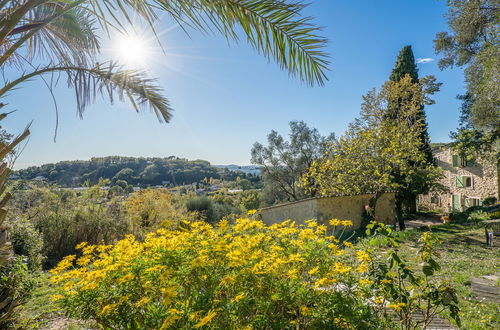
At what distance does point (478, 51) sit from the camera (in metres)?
12.5

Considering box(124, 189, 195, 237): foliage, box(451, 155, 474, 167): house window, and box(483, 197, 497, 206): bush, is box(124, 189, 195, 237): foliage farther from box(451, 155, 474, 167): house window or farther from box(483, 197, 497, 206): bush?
box(451, 155, 474, 167): house window

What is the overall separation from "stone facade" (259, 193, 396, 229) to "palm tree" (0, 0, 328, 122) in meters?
7.55

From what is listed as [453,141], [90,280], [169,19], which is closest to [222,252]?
[90,280]

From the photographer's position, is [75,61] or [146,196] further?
[146,196]

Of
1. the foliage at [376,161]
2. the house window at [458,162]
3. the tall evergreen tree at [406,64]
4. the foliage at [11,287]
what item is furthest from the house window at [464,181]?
the foliage at [11,287]

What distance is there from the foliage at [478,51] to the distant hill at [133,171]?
1769cm

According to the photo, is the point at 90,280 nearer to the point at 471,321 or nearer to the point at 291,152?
the point at 471,321

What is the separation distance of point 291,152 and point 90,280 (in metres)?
20.5

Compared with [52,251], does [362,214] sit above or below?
above

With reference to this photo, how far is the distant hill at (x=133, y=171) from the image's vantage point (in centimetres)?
1677

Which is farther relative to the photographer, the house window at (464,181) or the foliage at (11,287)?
the house window at (464,181)

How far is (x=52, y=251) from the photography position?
777 centimetres

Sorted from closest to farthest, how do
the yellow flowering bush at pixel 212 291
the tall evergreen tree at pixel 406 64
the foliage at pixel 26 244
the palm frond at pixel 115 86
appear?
the yellow flowering bush at pixel 212 291
the palm frond at pixel 115 86
the foliage at pixel 26 244
the tall evergreen tree at pixel 406 64

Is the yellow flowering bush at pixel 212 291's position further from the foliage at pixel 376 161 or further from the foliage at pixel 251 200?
the foliage at pixel 251 200
